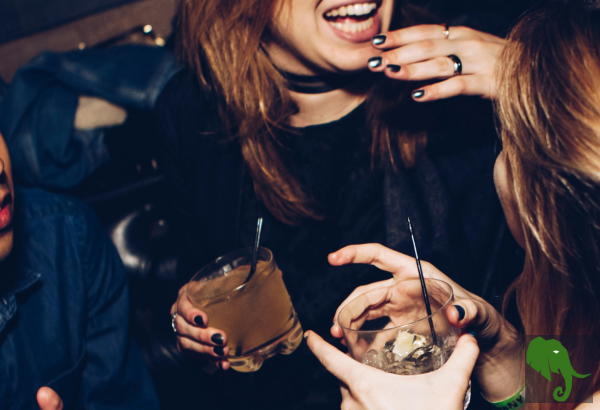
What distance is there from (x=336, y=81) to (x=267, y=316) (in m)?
0.86

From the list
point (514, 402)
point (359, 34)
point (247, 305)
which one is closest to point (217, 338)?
point (247, 305)

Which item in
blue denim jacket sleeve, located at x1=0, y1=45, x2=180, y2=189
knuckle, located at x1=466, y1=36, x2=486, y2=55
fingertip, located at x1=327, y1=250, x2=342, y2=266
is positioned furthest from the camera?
blue denim jacket sleeve, located at x1=0, y1=45, x2=180, y2=189

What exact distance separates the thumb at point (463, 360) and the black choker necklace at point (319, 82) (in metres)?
1.02

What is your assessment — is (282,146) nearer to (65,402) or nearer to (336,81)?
(336,81)

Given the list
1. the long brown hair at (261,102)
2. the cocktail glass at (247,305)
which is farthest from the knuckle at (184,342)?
the long brown hair at (261,102)

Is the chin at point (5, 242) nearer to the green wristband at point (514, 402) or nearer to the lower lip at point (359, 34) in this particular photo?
the lower lip at point (359, 34)

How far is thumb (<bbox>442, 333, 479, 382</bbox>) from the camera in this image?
772 millimetres

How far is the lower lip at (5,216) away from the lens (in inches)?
43.3

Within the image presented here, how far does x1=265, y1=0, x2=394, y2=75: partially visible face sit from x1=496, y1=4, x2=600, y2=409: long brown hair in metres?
0.52

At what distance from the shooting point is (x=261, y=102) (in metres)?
1.59

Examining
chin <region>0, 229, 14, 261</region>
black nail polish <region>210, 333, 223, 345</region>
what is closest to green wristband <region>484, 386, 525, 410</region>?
black nail polish <region>210, 333, 223, 345</region>

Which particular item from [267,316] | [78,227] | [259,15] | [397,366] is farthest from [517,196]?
[78,227]

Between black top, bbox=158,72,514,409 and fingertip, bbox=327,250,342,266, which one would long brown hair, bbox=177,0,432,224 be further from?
fingertip, bbox=327,250,342,266

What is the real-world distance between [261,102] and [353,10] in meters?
0.44
